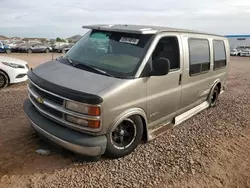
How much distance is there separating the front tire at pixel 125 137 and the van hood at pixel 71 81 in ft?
2.29

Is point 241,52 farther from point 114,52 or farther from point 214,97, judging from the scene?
point 114,52

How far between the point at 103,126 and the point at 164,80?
142 centimetres

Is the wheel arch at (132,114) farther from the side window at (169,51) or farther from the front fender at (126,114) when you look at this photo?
the side window at (169,51)

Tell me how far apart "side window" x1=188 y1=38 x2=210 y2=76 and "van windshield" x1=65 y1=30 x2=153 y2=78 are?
50.7 inches

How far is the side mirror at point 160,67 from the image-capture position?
363 cm

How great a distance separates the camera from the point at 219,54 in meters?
6.20

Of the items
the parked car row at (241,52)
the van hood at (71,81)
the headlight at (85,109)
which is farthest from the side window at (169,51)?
the parked car row at (241,52)

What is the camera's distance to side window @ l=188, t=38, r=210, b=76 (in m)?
4.76

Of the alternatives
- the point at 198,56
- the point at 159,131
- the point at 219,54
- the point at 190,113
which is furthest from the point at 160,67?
the point at 219,54

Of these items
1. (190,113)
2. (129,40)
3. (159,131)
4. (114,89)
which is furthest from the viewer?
(190,113)

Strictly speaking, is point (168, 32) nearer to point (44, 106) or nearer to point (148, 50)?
point (148, 50)


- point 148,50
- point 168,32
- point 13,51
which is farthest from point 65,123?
point 13,51

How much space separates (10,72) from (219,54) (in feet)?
21.3

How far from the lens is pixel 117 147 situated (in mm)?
3594
